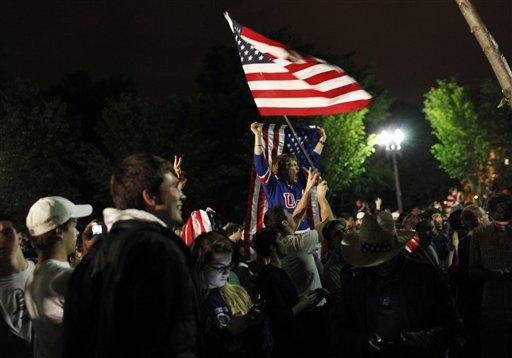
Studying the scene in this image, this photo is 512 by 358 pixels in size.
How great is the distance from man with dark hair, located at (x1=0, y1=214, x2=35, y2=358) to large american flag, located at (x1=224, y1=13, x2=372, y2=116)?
4.82 m

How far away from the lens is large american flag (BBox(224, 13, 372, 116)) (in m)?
9.02

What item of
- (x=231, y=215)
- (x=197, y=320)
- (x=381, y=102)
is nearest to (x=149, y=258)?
(x=197, y=320)

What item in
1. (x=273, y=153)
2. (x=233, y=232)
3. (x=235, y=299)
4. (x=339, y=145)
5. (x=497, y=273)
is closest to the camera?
(x=235, y=299)

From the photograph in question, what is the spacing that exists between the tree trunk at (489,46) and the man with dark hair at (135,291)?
168 inches

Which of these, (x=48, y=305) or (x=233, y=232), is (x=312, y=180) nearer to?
(x=233, y=232)

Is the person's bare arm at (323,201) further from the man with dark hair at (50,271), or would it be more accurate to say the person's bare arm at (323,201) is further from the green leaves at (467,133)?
the green leaves at (467,133)

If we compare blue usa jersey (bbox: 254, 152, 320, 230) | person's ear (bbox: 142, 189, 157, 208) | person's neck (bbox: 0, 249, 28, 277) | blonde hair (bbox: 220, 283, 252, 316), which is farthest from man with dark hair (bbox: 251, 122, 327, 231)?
person's ear (bbox: 142, 189, 157, 208)

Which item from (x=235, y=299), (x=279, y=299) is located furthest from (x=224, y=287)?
(x=279, y=299)

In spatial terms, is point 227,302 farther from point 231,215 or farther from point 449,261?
point 231,215

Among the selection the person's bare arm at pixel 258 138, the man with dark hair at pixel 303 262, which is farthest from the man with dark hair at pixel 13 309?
the person's bare arm at pixel 258 138

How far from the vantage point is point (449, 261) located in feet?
32.0

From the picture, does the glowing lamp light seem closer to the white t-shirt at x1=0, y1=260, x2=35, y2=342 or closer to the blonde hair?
the blonde hair

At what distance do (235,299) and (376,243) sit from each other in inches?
51.1

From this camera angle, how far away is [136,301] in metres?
2.72
